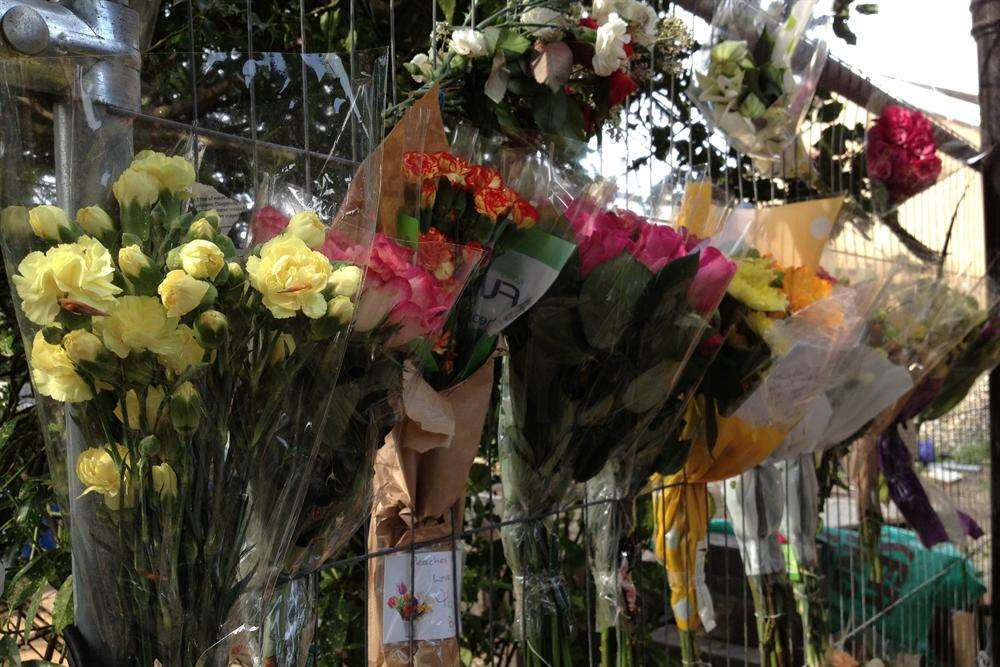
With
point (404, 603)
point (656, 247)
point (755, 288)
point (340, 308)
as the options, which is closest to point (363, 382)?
point (340, 308)

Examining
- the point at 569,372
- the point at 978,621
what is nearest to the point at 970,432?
the point at 978,621

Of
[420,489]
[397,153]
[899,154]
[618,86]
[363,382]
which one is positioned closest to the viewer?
[363,382]

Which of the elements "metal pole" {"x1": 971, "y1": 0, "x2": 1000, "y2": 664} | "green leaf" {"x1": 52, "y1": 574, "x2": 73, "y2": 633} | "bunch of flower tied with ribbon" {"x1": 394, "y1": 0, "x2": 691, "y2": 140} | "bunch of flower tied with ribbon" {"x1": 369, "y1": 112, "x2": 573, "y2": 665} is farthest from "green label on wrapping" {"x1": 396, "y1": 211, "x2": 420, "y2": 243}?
"metal pole" {"x1": 971, "y1": 0, "x2": 1000, "y2": 664}

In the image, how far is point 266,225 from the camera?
82 centimetres

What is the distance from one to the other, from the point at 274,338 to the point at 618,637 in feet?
2.90

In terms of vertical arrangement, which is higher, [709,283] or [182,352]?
[709,283]

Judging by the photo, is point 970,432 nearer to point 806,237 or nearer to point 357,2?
point 806,237

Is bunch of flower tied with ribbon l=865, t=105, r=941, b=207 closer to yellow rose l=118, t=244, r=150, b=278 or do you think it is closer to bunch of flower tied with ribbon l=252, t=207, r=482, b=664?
bunch of flower tied with ribbon l=252, t=207, r=482, b=664

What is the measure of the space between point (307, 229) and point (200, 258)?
0.10 metres

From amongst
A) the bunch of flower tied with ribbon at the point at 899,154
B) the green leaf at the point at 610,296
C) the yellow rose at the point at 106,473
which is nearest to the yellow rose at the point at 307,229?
the yellow rose at the point at 106,473

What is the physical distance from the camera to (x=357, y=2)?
6.47 feet

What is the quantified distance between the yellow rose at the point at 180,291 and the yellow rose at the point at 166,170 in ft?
0.34

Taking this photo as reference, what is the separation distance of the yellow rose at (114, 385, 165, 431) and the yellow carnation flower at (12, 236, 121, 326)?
0.08 metres

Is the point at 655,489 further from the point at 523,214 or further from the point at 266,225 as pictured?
the point at 266,225
